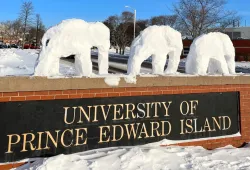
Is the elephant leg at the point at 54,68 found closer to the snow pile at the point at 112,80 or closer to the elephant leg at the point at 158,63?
the snow pile at the point at 112,80

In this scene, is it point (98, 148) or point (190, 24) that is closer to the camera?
point (98, 148)

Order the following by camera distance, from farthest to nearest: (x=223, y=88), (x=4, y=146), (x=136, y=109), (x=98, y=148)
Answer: (x=223, y=88) < (x=136, y=109) < (x=98, y=148) < (x=4, y=146)

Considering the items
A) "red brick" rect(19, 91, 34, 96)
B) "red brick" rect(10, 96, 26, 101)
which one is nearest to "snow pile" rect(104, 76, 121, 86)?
"red brick" rect(19, 91, 34, 96)

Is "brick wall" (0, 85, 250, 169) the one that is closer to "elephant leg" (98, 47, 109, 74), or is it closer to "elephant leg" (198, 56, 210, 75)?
"elephant leg" (198, 56, 210, 75)

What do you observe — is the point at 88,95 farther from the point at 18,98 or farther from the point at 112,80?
the point at 18,98

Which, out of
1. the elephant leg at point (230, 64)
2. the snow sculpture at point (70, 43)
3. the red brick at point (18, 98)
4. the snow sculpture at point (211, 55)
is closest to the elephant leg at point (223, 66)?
the snow sculpture at point (211, 55)

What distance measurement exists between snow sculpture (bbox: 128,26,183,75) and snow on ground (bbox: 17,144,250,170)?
1505 mm

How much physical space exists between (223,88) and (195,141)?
4.01ft

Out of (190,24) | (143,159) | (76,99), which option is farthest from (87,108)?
(190,24)

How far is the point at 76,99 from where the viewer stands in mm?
4355

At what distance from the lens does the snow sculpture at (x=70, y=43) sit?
446 cm

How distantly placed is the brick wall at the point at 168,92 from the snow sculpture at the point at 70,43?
390 millimetres

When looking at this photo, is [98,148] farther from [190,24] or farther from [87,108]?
[190,24]

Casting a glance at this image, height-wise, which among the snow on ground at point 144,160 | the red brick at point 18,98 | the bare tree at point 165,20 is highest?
the bare tree at point 165,20
